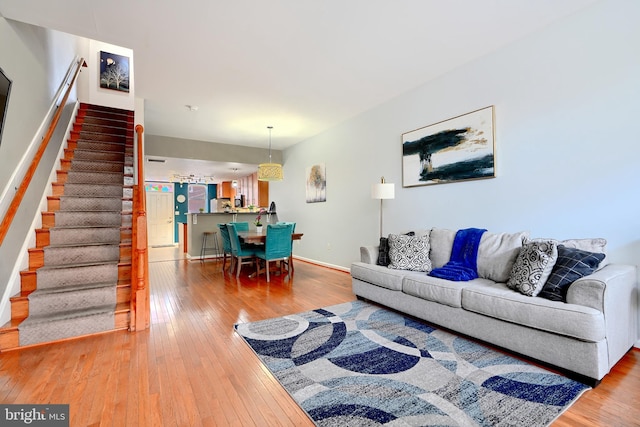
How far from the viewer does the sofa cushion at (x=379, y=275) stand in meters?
2.88

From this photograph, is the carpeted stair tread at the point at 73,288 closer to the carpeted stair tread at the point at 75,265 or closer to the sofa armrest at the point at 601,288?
the carpeted stair tread at the point at 75,265

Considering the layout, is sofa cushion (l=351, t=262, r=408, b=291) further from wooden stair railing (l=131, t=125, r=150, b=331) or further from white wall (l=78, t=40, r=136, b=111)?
white wall (l=78, t=40, r=136, b=111)

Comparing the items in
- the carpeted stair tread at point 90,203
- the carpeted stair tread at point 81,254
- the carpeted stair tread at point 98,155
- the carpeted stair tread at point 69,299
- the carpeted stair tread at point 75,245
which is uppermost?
the carpeted stair tread at point 98,155

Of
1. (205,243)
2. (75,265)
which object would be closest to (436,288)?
(75,265)

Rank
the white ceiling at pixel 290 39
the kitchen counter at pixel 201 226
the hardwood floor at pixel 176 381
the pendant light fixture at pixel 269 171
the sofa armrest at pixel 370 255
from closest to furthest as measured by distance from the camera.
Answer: the hardwood floor at pixel 176 381 → the white ceiling at pixel 290 39 → the sofa armrest at pixel 370 255 → the pendant light fixture at pixel 269 171 → the kitchen counter at pixel 201 226

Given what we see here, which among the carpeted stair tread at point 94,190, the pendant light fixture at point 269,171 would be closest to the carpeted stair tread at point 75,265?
the carpeted stair tread at point 94,190

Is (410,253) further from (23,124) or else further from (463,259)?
(23,124)

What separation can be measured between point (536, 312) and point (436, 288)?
2.41ft

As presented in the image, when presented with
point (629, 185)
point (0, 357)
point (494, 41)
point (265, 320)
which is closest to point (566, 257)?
point (629, 185)

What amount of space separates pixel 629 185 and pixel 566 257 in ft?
2.53

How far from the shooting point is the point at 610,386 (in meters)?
1.75

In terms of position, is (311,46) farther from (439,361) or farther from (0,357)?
(0,357)

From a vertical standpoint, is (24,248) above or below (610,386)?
above

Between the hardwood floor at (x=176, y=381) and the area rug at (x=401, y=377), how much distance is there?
4.6 inches
